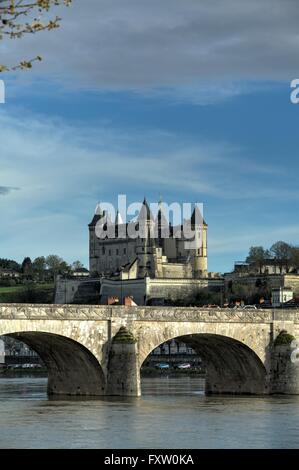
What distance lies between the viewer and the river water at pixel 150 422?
39.8m

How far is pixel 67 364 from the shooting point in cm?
6200

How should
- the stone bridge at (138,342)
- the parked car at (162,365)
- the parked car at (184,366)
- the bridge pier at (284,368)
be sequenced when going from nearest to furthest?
the stone bridge at (138,342) < the bridge pier at (284,368) < the parked car at (184,366) < the parked car at (162,365)

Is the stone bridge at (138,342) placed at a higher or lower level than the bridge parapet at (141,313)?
lower

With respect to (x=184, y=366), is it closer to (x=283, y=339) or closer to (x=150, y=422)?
(x=283, y=339)

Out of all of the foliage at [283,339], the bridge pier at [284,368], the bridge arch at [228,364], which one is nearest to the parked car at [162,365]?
the bridge arch at [228,364]

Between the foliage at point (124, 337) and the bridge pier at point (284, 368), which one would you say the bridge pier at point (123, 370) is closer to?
the foliage at point (124, 337)

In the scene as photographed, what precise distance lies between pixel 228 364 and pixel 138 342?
8528 mm

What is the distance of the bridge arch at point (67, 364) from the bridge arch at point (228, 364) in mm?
6052
